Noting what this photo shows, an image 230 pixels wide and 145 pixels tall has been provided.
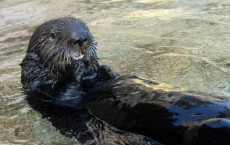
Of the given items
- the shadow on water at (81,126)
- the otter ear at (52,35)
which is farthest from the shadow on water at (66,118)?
the otter ear at (52,35)

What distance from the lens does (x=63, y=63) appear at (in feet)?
12.0

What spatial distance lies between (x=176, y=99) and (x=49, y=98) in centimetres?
127

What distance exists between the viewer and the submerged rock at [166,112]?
2385mm

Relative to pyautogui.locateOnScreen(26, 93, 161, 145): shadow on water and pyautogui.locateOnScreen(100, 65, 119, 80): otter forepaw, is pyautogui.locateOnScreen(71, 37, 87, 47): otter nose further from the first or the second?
pyautogui.locateOnScreen(26, 93, 161, 145): shadow on water

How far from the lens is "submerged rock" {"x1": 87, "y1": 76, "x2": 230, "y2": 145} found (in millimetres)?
2385

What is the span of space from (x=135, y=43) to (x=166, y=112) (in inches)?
145

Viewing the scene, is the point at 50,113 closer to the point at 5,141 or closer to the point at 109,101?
the point at 5,141

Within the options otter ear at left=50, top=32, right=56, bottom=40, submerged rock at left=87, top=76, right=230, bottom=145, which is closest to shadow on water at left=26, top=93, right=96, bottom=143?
submerged rock at left=87, top=76, right=230, bottom=145

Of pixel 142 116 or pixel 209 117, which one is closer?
pixel 209 117

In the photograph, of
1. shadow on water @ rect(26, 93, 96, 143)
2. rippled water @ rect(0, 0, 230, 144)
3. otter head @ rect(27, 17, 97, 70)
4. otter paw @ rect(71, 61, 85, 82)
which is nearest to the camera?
shadow on water @ rect(26, 93, 96, 143)

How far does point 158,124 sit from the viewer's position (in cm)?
272

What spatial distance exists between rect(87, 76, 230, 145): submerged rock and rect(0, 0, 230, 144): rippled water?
1.44ft

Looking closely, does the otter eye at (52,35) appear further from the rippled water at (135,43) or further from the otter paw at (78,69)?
the rippled water at (135,43)

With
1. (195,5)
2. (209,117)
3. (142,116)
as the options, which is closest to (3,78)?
(142,116)
